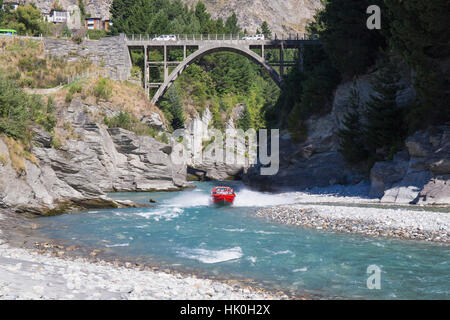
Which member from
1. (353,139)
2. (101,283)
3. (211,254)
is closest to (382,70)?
(353,139)

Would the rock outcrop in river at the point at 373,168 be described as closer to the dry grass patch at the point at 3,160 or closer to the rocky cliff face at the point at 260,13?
the dry grass patch at the point at 3,160

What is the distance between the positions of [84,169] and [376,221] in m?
18.7

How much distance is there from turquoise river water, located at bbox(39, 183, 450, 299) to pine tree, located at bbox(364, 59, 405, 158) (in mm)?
11964

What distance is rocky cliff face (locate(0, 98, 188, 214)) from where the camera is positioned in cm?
2155

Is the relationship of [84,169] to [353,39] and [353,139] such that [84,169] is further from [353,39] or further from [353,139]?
[353,39]

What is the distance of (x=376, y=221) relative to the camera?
1773 centimetres

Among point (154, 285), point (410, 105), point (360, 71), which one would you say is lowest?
point (154, 285)

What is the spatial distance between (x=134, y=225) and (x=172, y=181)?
21590 millimetres

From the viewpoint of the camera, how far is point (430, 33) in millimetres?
22797

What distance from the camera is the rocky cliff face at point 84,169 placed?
70.7 feet

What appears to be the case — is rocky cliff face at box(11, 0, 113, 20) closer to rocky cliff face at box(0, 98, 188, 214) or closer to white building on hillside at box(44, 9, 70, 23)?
white building on hillside at box(44, 9, 70, 23)

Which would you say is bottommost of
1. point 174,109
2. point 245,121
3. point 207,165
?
point 207,165
